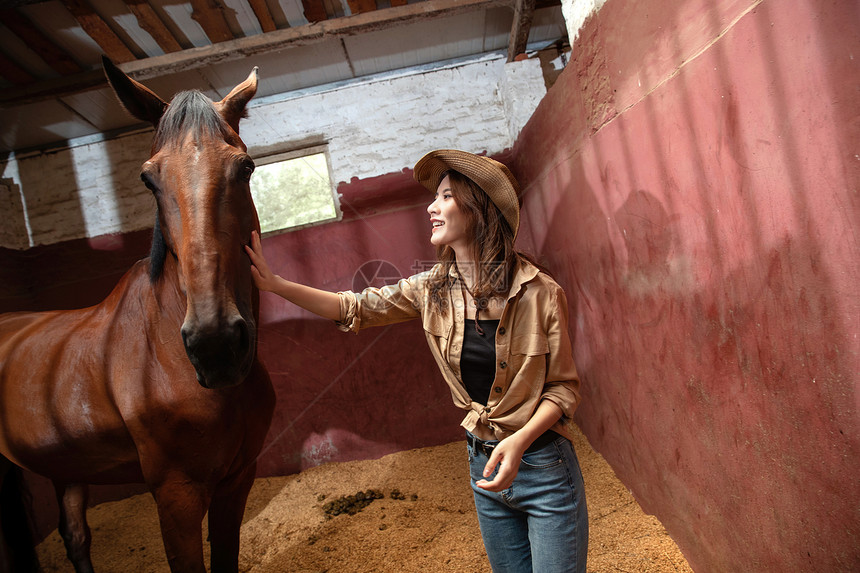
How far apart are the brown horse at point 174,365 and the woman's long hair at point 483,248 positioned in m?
0.68

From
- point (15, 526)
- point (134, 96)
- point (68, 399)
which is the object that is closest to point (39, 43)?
point (134, 96)

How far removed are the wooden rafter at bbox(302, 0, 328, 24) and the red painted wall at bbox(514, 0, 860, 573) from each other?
192 cm

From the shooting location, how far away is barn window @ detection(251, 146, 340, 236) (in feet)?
12.5

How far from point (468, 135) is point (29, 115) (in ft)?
12.4

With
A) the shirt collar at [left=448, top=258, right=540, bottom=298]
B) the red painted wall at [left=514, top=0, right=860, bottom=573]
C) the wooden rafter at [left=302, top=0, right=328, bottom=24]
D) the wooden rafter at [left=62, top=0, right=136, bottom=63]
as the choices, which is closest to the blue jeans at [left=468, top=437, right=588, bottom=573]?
the shirt collar at [left=448, top=258, right=540, bottom=298]

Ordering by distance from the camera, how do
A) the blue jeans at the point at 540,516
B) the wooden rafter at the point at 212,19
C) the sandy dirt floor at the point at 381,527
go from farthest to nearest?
the wooden rafter at the point at 212,19
the sandy dirt floor at the point at 381,527
the blue jeans at the point at 540,516

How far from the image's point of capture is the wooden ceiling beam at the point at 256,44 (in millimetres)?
3039

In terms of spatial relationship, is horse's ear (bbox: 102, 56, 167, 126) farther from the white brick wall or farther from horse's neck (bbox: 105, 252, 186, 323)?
the white brick wall

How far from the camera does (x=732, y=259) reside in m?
1.27

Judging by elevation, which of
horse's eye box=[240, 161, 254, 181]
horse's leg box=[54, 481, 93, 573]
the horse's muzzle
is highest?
horse's eye box=[240, 161, 254, 181]

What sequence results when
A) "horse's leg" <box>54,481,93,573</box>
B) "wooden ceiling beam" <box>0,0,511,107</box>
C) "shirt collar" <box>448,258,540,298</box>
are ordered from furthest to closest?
"wooden ceiling beam" <box>0,0,511,107</box>
"horse's leg" <box>54,481,93,573</box>
"shirt collar" <box>448,258,540,298</box>

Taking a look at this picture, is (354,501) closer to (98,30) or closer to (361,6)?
(361,6)

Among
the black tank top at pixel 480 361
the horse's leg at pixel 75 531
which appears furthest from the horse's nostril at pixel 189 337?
the horse's leg at pixel 75 531

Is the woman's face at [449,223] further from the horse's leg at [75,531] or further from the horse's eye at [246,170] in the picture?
the horse's leg at [75,531]
